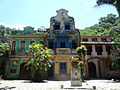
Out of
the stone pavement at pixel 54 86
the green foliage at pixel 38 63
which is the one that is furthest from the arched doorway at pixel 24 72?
the stone pavement at pixel 54 86

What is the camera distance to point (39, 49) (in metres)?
17.8

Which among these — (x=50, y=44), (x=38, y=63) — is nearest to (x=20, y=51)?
(x=50, y=44)

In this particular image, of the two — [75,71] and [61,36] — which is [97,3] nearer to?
[75,71]

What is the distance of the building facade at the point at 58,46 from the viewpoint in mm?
20969

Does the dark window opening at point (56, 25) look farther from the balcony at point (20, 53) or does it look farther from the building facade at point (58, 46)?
the balcony at point (20, 53)

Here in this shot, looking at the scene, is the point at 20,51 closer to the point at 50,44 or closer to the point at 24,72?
the point at 24,72

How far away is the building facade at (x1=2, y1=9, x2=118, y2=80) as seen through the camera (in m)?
21.0

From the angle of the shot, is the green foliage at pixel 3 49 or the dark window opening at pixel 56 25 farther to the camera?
the dark window opening at pixel 56 25

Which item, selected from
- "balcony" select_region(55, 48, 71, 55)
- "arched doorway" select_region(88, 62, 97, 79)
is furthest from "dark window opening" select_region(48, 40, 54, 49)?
"arched doorway" select_region(88, 62, 97, 79)

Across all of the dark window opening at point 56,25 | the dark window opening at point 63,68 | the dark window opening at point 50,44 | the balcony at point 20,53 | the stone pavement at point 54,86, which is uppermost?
the dark window opening at point 56,25

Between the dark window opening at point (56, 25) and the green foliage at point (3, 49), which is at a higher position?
the dark window opening at point (56, 25)

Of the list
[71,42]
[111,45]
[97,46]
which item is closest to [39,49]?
[71,42]

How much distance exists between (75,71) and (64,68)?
870 centimetres

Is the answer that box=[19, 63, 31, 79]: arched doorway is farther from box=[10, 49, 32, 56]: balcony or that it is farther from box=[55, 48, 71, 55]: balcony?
box=[55, 48, 71, 55]: balcony
